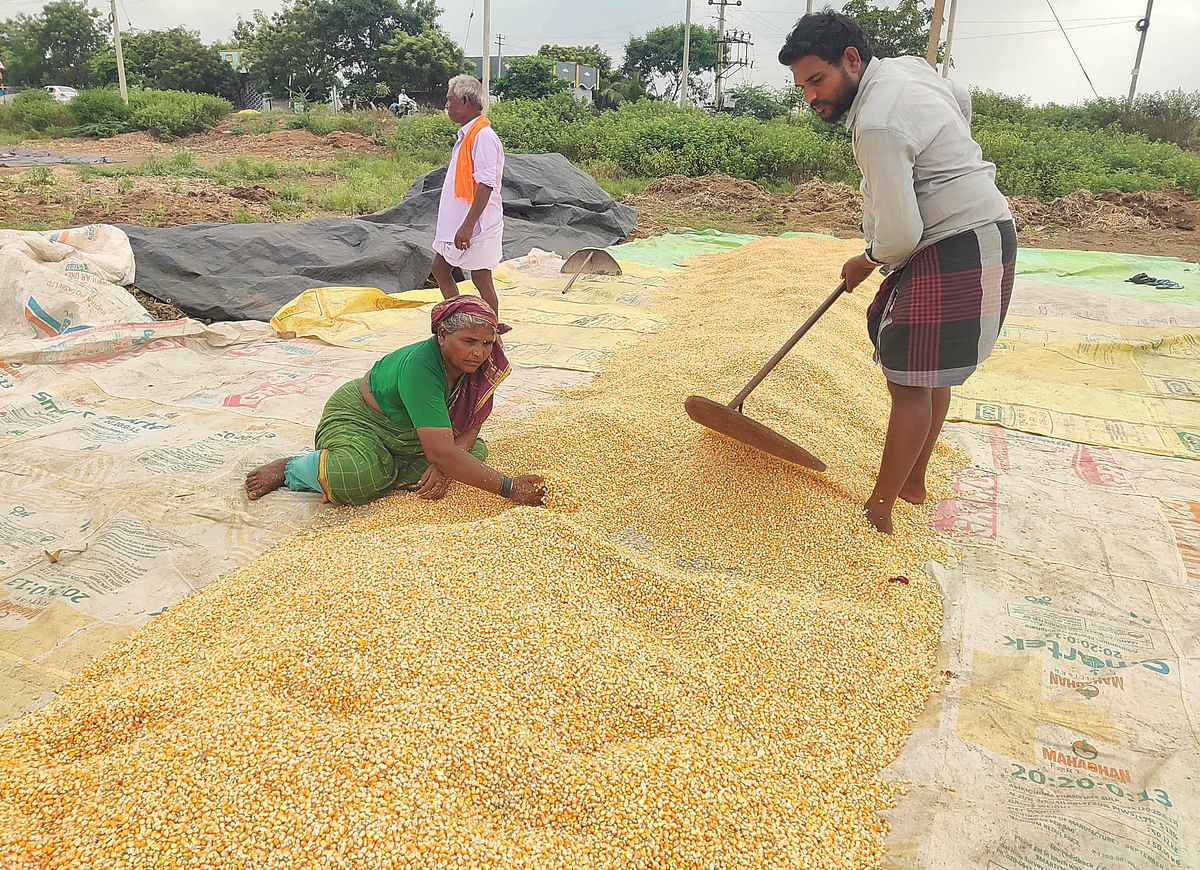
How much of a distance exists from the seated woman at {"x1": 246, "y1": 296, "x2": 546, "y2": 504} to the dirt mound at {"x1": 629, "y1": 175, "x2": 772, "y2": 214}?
306 inches

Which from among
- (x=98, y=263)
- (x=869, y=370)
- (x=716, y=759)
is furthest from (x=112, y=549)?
(x=869, y=370)

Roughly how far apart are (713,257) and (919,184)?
462cm

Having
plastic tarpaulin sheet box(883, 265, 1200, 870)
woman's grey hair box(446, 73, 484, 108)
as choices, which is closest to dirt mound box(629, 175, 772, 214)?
woman's grey hair box(446, 73, 484, 108)

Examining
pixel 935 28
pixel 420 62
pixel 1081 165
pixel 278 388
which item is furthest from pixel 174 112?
pixel 1081 165

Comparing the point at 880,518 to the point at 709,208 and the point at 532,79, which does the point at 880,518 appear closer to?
the point at 709,208

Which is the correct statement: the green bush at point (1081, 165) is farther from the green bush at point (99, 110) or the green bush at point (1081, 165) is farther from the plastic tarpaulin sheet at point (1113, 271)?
the green bush at point (99, 110)

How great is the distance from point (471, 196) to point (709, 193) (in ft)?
22.6

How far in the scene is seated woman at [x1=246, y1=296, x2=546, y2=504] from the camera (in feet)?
6.54

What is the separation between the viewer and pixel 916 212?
5.77ft

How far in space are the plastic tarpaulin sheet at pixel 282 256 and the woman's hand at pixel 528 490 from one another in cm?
276

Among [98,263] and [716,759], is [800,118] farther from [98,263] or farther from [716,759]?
[716,759]

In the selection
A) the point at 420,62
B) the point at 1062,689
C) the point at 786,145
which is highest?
the point at 420,62

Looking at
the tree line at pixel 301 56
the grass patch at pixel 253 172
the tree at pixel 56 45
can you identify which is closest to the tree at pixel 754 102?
the tree line at pixel 301 56

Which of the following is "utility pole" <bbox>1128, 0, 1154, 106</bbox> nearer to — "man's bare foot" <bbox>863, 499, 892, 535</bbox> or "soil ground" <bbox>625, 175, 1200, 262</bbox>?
"soil ground" <bbox>625, 175, 1200, 262</bbox>
